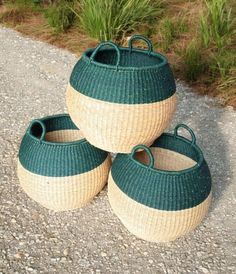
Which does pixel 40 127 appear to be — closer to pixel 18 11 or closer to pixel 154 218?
pixel 154 218

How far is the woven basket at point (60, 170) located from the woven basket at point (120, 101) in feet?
0.43

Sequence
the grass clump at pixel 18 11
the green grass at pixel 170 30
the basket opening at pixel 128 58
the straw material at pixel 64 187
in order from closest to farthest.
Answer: the straw material at pixel 64 187 < the basket opening at pixel 128 58 < the green grass at pixel 170 30 < the grass clump at pixel 18 11

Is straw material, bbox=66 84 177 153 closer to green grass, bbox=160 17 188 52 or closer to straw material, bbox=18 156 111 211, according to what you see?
straw material, bbox=18 156 111 211

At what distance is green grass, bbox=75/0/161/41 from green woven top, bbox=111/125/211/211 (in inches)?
114

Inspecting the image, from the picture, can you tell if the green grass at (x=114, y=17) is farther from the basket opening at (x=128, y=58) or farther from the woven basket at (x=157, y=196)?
the woven basket at (x=157, y=196)

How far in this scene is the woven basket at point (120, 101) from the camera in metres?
2.09

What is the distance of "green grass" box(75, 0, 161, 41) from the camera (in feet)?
15.9

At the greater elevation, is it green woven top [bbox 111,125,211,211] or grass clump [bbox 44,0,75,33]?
green woven top [bbox 111,125,211,211]

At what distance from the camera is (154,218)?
214cm

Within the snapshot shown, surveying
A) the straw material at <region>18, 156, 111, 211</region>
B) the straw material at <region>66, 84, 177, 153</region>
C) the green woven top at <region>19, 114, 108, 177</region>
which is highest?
the straw material at <region>66, 84, 177, 153</region>

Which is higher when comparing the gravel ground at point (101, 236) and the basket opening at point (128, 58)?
the basket opening at point (128, 58)

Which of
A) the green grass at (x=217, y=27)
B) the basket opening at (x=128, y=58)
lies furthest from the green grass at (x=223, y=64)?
the basket opening at (x=128, y=58)

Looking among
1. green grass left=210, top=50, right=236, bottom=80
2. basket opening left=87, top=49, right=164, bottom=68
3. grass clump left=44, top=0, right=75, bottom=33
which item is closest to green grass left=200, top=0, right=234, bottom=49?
green grass left=210, top=50, right=236, bottom=80

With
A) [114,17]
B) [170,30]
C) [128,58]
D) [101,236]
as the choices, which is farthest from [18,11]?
[101,236]
